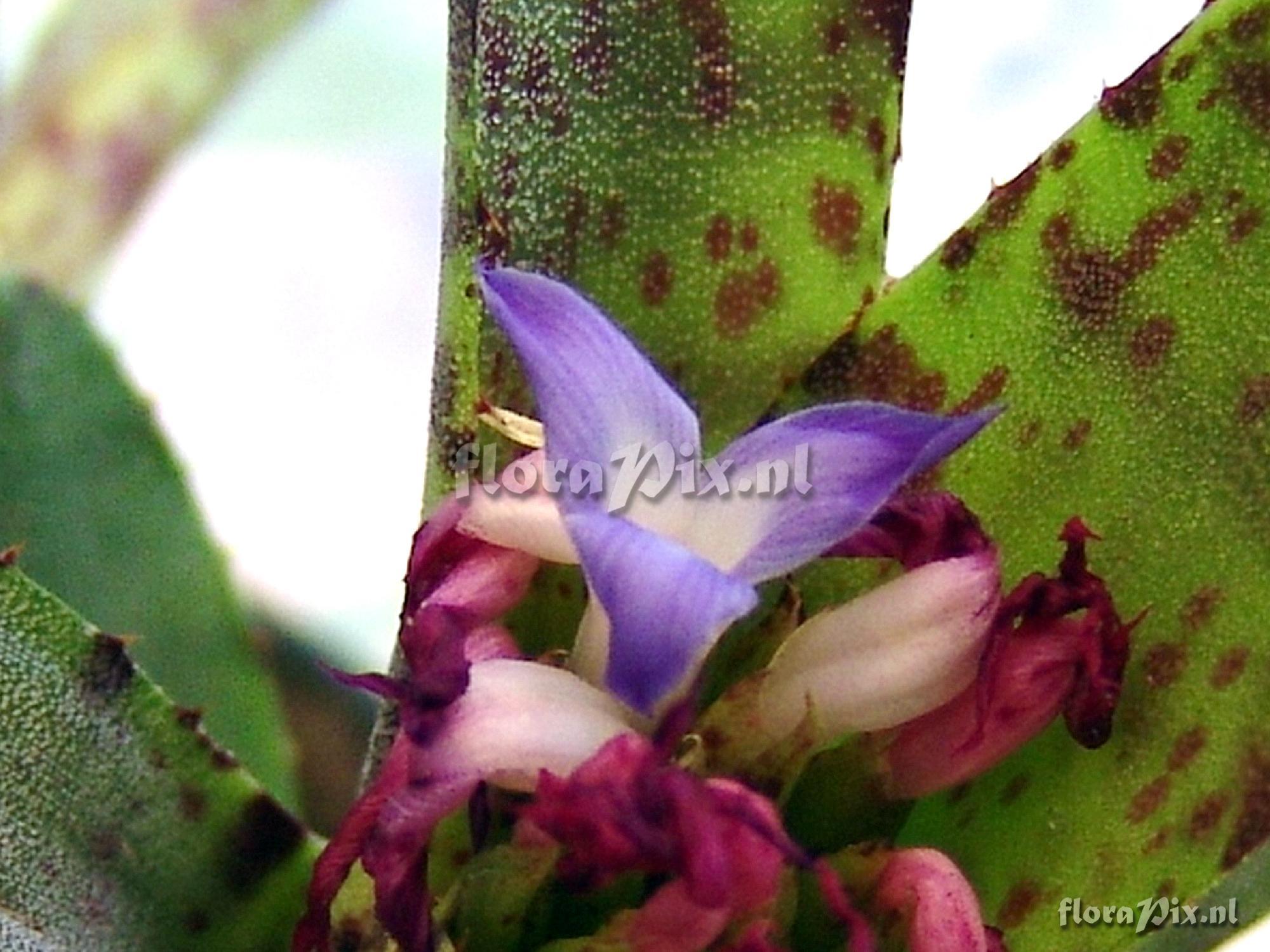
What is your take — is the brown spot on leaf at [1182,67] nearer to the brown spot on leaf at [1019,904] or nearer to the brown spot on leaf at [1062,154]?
the brown spot on leaf at [1062,154]

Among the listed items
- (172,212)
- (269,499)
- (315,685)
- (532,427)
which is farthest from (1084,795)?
(172,212)

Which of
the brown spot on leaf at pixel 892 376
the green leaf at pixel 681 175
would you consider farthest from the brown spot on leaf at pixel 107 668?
the brown spot on leaf at pixel 892 376

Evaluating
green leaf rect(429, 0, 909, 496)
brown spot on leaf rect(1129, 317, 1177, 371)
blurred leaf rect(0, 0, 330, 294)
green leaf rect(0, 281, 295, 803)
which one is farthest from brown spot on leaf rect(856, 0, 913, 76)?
blurred leaf rect(0, 0, 330, 294)

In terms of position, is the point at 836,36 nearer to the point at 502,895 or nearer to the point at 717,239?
the point at 717,239

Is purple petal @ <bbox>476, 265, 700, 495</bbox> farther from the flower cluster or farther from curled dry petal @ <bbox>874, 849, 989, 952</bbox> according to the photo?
curled dry petal @ <bbox>874, 849, 989, 952</bbox>

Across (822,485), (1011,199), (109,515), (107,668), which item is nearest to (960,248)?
(1011,199)

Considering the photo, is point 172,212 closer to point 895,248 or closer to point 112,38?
point 112,38
